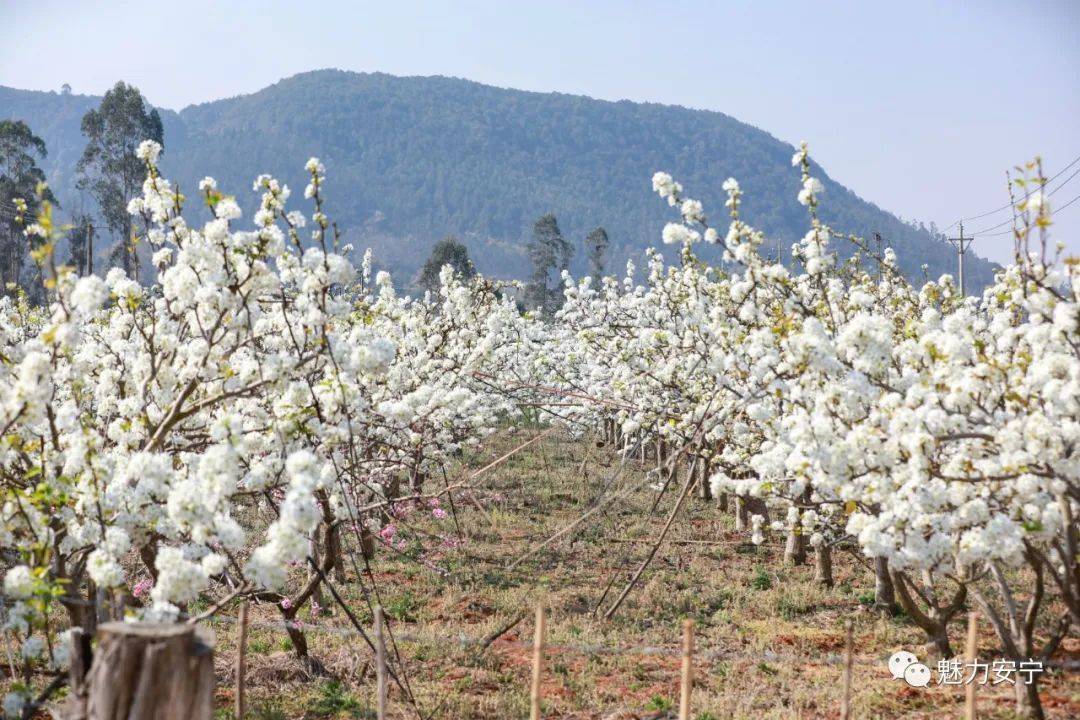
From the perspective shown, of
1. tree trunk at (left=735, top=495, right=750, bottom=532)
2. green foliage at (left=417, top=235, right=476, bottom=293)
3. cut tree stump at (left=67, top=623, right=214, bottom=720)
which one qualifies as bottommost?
tree trunk at (left=735, top=495, right=750, bottom=532)

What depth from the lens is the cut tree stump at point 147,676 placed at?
132 inches

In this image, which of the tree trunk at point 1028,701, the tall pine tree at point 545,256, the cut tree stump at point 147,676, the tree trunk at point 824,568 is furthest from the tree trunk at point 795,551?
the tall pine tree at point 545,256

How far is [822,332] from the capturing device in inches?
259

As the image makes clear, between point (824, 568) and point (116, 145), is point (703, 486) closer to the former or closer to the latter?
point (824, 568)

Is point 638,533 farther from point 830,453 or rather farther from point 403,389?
point 830,453

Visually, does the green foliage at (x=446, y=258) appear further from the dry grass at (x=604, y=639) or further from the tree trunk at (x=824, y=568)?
the tree trunk at (x=824, y=568)

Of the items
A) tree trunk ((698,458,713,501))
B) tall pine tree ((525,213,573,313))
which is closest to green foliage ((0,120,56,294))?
tall pine tree ((525,213,573,313))

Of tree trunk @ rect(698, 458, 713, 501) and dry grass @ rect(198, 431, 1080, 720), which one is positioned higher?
tree trunk @ rect(698, 458, 713, 501)

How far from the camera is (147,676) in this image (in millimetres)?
3365

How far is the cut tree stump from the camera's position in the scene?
11.0ft

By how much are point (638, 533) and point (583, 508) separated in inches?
139

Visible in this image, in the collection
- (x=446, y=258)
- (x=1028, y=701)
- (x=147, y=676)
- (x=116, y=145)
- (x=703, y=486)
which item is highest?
(x=116, y=145)

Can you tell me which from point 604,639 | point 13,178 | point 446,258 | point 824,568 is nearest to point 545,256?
point 446,258

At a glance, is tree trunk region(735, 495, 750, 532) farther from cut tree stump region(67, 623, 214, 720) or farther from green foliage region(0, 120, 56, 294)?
green foliage region(0, 120, 56, 294)
